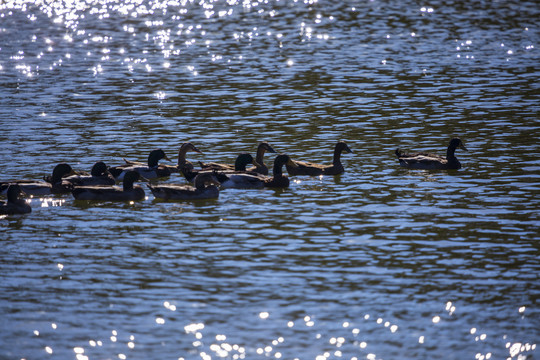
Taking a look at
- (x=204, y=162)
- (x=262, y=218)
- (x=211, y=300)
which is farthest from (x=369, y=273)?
(x=204, y=162)

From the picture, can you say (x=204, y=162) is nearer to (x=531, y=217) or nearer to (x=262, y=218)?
(x=262, y=218)

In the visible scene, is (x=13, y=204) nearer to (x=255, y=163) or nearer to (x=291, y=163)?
(x=255, y=163)

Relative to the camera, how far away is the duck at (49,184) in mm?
22219

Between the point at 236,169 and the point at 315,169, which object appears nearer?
the point at 236,169

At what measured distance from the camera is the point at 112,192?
22.2 meters

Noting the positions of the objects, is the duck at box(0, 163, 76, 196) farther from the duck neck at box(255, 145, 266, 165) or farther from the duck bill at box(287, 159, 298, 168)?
the duck bill at box(287, 159, 298, 168)

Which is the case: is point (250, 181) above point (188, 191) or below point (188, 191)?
below

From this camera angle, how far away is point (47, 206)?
21938 mm

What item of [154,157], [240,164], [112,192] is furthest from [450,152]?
[112,192]

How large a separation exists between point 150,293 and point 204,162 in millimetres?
11068

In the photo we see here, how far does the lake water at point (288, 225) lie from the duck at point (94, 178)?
2.64ft

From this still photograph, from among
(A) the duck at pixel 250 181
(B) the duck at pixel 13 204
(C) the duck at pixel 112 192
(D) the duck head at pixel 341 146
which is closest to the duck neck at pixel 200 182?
(A) the duck at pixel 250 181

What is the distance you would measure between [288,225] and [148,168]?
19.9 feet

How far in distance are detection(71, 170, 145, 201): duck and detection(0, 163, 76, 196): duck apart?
0.58m
